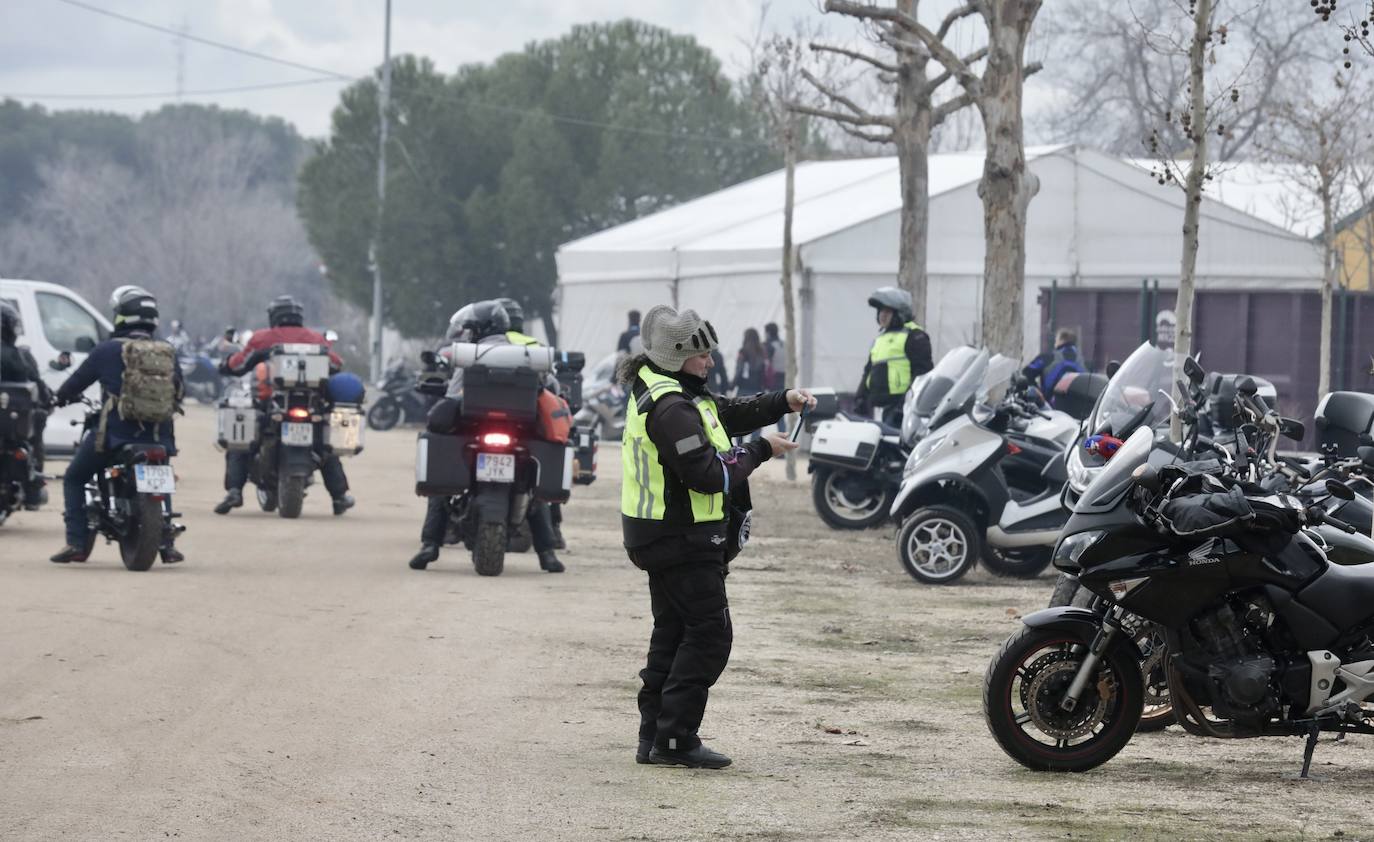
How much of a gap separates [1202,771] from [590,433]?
1122 cm

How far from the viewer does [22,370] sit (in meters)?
15.2

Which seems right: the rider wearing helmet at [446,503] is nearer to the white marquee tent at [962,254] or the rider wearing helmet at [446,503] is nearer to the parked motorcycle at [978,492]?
the parked motorcycle at [978,492]

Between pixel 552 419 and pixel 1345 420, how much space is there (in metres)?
5.73

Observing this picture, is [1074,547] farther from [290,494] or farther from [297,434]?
[290,494]

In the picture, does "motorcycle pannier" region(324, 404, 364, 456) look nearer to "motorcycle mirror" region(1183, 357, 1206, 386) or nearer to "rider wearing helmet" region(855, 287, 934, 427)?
"rider wearing helmet" region(855, 287, 934, 427)

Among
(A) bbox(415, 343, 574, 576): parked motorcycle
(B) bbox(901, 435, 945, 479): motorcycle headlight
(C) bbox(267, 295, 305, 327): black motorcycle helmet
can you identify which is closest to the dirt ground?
(A) bbox(415, 343, 574, 576): parked motorcycle

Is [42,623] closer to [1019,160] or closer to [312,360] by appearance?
[312,360]

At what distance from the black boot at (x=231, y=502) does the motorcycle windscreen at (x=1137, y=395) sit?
10.1 meters

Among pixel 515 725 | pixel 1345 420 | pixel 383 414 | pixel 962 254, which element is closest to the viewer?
pixel 515 725

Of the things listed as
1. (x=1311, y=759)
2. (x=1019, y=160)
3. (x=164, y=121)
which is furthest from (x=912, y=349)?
(x=164, y=121)

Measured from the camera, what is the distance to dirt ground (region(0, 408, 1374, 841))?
21.8 ft

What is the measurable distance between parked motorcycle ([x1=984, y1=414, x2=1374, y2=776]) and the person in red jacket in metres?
11.4

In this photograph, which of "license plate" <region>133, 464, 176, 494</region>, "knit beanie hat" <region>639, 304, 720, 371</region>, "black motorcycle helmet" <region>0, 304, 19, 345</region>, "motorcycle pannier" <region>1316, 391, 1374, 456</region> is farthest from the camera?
"black motorcycle helmet" <region>0, 304, 19, 345</region>

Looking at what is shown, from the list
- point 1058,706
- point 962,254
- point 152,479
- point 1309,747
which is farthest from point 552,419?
point 962,254
